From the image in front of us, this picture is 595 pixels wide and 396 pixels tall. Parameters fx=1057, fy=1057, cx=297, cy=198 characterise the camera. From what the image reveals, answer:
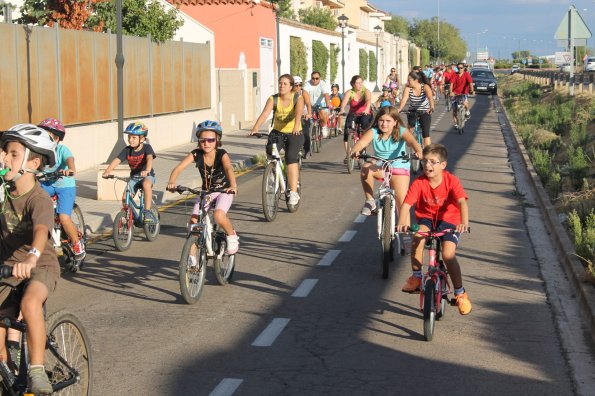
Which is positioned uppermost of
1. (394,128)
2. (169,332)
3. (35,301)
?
(394,128)

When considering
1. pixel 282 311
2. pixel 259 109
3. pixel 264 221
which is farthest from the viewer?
pixel 259 109

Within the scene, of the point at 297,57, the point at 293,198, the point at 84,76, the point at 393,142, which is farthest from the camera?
the point at 297,57

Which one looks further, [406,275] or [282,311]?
[406,275]

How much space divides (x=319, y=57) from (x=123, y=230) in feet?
132

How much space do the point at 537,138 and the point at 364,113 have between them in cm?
744

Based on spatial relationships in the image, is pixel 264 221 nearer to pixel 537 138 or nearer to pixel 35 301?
pixel 35 301

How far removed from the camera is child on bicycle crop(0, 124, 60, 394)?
5.27 metres

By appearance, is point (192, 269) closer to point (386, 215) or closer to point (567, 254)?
point (386, 215)

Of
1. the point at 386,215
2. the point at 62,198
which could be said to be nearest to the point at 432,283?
the point at 386,215

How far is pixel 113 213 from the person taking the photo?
15.2 metres

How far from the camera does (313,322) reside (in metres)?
8.54

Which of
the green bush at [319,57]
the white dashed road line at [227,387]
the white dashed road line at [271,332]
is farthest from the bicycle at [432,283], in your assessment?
the green bush at [319,57]

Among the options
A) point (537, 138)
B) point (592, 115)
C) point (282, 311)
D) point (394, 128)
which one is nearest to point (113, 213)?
point (394, 128)

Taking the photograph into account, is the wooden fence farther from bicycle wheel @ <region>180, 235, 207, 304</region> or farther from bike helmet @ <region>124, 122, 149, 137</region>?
bicycle wheel @ <region>180, 235, 207, 304</region>
